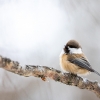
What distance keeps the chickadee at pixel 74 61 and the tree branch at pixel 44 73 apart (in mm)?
96

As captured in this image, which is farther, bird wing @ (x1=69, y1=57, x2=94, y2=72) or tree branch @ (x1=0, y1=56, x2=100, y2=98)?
bird wing @ (x1=69, y1=57, x2=94, y2=72)

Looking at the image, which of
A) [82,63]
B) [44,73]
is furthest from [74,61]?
[44,73]

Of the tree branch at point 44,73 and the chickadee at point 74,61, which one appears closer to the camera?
the tree branch at point 44,73

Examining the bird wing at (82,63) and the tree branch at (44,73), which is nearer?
the tree branch at (44,73)

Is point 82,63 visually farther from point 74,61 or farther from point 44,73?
point 44,73

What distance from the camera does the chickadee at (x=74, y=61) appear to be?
141 centimetres

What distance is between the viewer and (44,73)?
3.84 ft

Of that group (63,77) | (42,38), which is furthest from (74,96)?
(63,77)

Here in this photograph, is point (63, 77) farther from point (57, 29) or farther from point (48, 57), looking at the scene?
point (57, 29)

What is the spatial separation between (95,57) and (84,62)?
963 millimetres

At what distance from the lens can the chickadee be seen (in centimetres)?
141

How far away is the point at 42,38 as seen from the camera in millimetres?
2146

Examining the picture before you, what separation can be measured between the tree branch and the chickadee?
0.32 ft

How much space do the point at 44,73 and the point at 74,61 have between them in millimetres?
313
